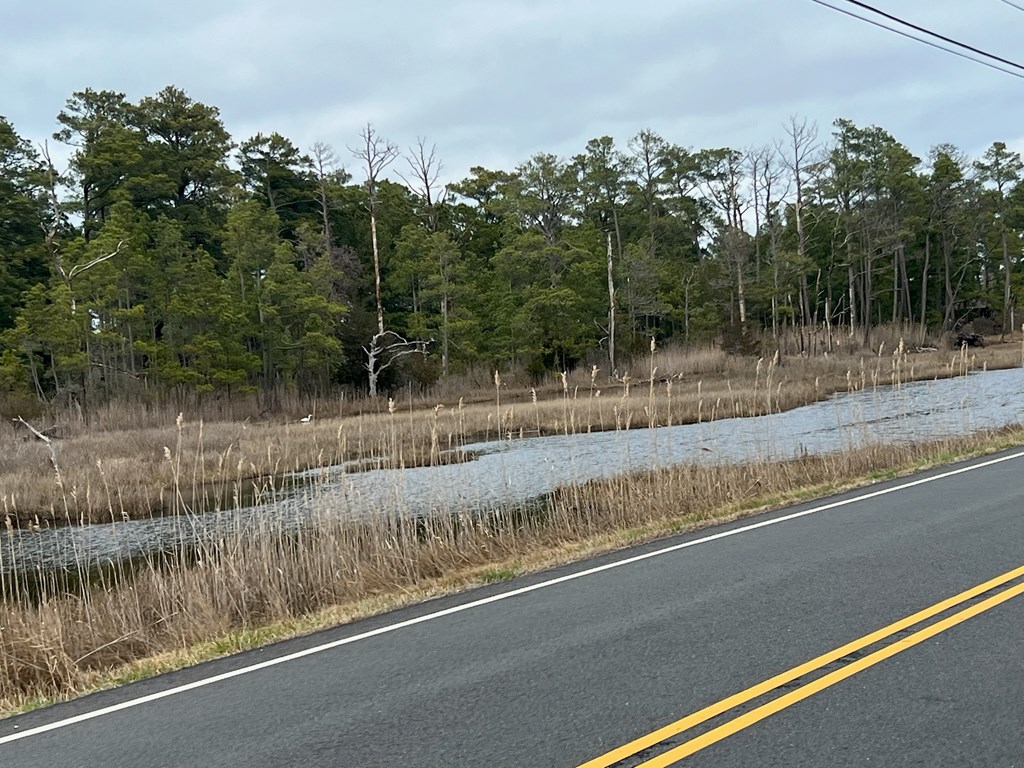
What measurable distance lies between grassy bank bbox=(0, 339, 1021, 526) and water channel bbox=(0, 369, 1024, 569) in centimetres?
56

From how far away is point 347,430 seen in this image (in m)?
26.0

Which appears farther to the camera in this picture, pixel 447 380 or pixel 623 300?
pixel 623 300

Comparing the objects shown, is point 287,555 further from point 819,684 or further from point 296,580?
point 819,684

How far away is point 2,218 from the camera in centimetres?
4050

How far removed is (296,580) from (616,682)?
4.70 metres

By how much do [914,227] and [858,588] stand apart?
214 ft

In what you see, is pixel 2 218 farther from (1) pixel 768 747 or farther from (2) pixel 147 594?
(1) pixel 768 747

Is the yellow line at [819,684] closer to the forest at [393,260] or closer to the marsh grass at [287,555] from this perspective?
the marsh grass at [287,555]

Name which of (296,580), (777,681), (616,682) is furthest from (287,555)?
(777,681)

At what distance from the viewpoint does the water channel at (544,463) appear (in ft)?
41.3

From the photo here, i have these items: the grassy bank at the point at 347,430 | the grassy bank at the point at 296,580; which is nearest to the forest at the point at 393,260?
the grassy bank at the point at 347,430

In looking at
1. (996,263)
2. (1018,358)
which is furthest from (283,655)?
(996,263)

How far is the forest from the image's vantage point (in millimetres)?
33375

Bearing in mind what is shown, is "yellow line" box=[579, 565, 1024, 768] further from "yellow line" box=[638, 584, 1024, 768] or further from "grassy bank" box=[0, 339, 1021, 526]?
"grassy bank" box=[0, 339, 1021, 526]
